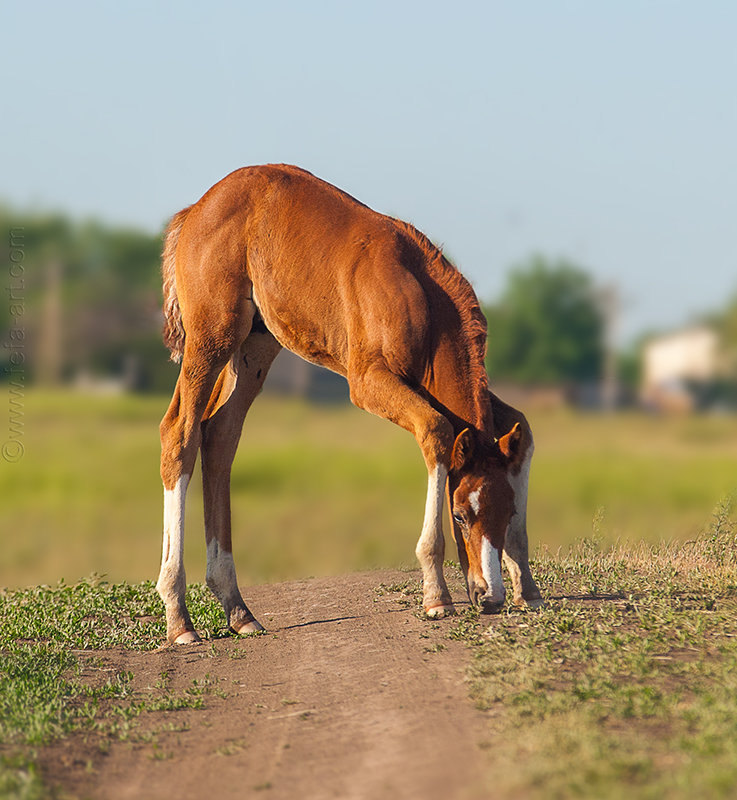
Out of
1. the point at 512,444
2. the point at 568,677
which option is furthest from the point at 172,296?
the point at 568,677

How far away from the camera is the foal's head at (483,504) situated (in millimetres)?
7504

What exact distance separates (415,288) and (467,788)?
429 centimetres

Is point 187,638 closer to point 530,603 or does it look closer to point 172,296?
point 530,603

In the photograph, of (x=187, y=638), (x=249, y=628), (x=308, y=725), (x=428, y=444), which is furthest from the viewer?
(x=249, y=628)

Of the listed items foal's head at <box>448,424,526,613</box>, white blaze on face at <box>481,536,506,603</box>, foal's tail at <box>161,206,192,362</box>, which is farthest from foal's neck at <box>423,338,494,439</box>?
foal's tail at <box>161,206,192,362</box>

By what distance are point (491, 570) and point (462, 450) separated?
0.86 m

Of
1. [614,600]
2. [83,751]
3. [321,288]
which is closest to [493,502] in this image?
[614,600]

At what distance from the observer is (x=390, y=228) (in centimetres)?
841

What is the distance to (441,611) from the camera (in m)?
7.71

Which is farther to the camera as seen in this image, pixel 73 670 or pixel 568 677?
pixel 73 670

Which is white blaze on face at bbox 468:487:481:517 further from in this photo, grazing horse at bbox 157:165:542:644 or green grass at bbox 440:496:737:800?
green grass at bbox 440:496:737:800

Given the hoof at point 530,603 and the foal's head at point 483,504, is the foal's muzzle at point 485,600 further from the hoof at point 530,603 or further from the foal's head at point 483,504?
the hoof at point 530,603

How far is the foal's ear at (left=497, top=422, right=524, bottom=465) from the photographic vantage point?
7625 mm

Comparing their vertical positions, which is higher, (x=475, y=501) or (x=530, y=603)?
(x=475, y=501)
